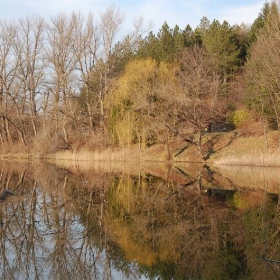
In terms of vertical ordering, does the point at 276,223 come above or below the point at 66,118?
below

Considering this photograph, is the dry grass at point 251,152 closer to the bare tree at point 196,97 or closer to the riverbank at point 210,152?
the riverbank at point 210,152

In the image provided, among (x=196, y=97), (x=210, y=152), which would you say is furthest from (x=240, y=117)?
(x=196, y=97)

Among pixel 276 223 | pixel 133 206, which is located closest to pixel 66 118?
pixel 133 206

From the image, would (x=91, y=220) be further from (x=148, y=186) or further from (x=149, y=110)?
(x=149, y=110)

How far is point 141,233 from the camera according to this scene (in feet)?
33.9

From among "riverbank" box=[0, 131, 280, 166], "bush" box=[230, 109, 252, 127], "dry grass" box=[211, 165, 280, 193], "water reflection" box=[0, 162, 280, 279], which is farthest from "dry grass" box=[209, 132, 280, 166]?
"water reflection" box=[0, 162, 280, 279]

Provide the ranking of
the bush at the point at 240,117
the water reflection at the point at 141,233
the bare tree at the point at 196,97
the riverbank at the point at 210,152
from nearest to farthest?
the water reflection at the point at 141,233, the riverbank at the point at 210,152, the bare tree at the point at 196,97, the bush at the point at 240,117

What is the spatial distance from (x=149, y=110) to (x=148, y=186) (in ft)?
48.8

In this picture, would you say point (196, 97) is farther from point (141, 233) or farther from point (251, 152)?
point (141, 233)

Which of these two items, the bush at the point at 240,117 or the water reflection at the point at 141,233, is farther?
the bush at the point at 240,117

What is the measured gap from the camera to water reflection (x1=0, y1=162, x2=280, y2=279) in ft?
25.0

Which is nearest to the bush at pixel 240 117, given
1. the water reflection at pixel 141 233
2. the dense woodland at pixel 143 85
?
the dense woodland at pixel 143 85

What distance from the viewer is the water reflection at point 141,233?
761 cm

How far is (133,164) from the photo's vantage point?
3269cm
